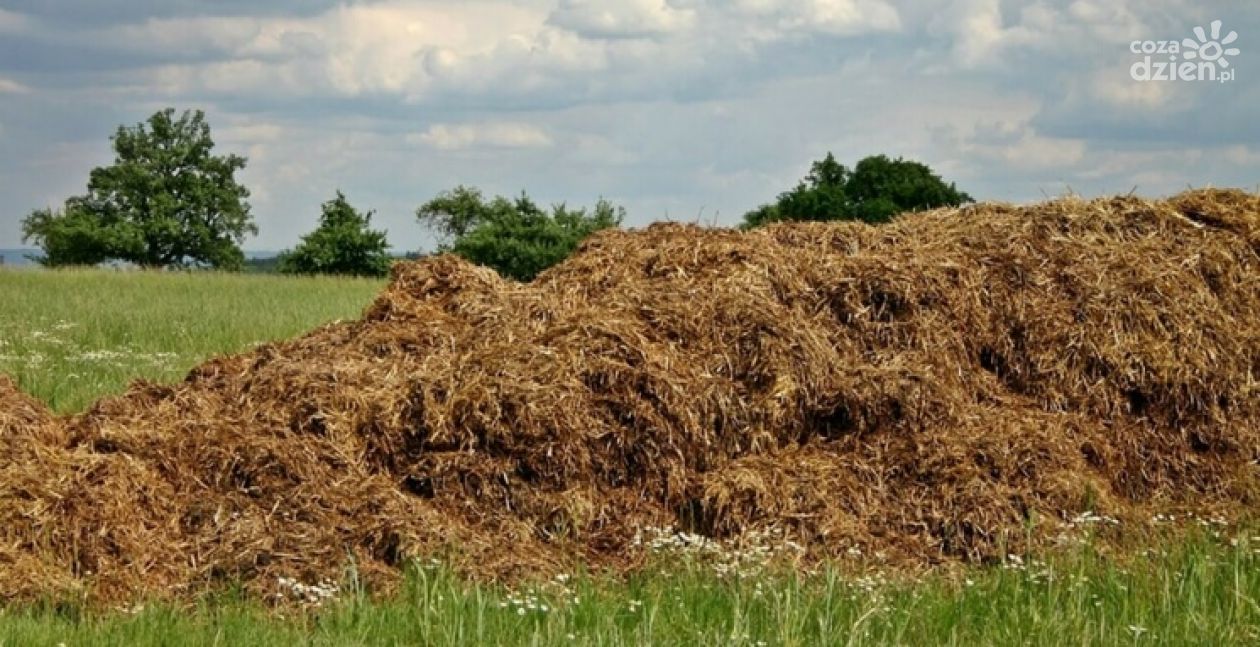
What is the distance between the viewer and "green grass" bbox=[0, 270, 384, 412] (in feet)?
44.7

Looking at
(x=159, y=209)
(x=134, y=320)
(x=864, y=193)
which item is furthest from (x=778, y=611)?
(x=159, y=209)

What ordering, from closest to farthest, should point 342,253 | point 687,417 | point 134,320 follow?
1. point 687,417
2. point 134,320
3. point 342,253

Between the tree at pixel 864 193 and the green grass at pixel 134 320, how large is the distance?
10.6 m

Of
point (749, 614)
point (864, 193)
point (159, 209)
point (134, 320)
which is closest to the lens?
point (749, 614)

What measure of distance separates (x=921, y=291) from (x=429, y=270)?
3657 millimetres

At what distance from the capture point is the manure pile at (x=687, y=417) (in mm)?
7301

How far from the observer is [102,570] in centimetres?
693

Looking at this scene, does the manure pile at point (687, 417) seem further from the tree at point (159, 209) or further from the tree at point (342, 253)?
the tree at point (159, 209)

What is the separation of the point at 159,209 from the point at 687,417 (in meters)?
64.5

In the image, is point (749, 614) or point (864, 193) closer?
point (749, 614)

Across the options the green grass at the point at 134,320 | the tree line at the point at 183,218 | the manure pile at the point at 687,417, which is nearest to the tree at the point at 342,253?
the tree line at the point at 183,218

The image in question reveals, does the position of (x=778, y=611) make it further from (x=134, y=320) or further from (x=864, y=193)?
(x=864, y=193)

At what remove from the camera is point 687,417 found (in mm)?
8125

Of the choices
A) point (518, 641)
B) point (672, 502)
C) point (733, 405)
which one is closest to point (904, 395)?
point (733, 405)
